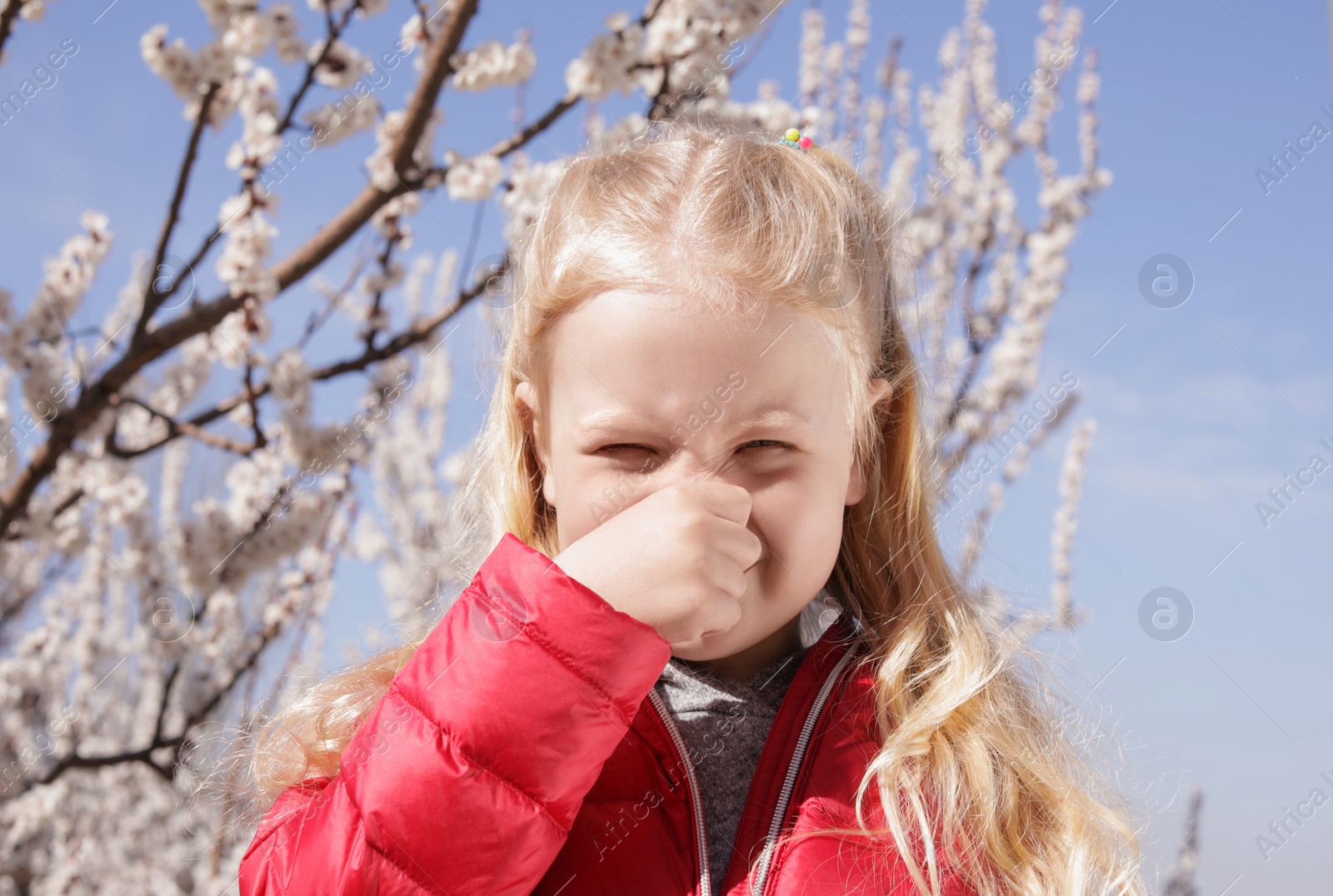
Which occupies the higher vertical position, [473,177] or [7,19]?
[7,19]

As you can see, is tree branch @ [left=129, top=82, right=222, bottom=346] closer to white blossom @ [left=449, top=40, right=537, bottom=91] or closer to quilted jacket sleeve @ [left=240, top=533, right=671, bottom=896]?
white blossom @ [left=449, top=40, right=537, bottom=91]

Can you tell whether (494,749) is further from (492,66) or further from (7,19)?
(492,66)

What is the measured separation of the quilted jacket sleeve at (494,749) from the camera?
0.82 m

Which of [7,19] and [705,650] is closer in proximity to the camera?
[705,650]

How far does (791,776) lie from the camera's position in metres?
1.01

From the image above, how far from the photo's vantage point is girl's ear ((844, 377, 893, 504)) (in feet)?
3.99

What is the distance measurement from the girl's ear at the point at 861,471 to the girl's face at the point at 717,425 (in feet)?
0.47

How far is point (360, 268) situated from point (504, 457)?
1.79 meters

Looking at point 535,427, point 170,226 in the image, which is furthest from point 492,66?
point 535,427

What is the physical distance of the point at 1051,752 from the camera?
113 cm

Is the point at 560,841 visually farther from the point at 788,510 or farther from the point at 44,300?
the point at 44,300

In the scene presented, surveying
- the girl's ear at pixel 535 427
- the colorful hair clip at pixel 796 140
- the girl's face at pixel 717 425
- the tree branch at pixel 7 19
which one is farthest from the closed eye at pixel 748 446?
the tree branch at pixel 7 19

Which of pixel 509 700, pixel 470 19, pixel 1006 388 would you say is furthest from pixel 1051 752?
pixel 1006 388

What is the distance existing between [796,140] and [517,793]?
0.97 metres
